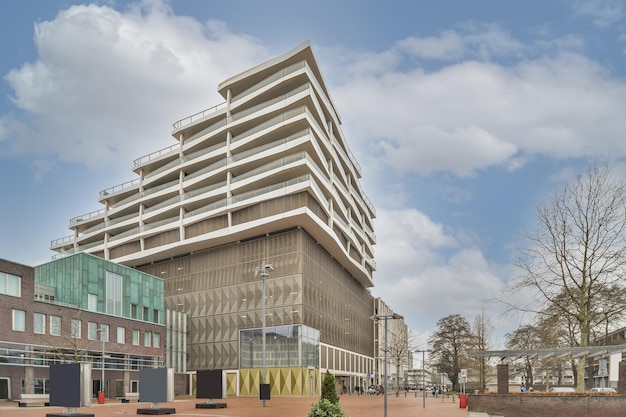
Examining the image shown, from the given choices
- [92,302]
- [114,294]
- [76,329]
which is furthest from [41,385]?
[114,294]

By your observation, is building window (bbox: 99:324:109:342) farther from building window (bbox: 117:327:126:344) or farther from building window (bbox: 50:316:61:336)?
building window (bbox: 50:316:61:336)

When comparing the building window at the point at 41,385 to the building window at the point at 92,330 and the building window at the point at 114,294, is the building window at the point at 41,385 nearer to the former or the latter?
the building window at the point at 92,330

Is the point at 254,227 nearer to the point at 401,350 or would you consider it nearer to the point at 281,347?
the point at 281,347

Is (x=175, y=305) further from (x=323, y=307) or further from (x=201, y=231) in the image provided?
(x=323, y=307)

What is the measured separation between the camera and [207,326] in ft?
284

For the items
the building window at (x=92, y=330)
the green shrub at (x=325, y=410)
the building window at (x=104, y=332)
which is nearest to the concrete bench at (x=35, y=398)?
the building window at (x=92, y=330)

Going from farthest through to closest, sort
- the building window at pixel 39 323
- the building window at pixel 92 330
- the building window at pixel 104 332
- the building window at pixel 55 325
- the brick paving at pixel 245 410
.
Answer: the building window at pixel 104 332, the building window at pixel 92 330, the building window at pixel 55 325, the building window at pixel 39 323, the brick paving at pixel 245 410

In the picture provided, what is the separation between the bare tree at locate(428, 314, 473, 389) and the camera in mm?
112894

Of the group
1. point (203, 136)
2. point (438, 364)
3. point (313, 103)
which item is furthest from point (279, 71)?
point (438, 364)

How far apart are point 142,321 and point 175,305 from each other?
Answer: 15.0 m

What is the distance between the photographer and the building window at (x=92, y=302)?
219 feet

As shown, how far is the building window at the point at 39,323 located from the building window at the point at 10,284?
3013 millimetres

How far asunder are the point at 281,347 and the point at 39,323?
1224 inches

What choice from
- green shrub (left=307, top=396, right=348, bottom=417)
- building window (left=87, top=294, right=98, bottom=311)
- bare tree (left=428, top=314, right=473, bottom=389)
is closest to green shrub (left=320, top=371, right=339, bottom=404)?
green shrub (left=307, top=396, right=348, bottom=417)
